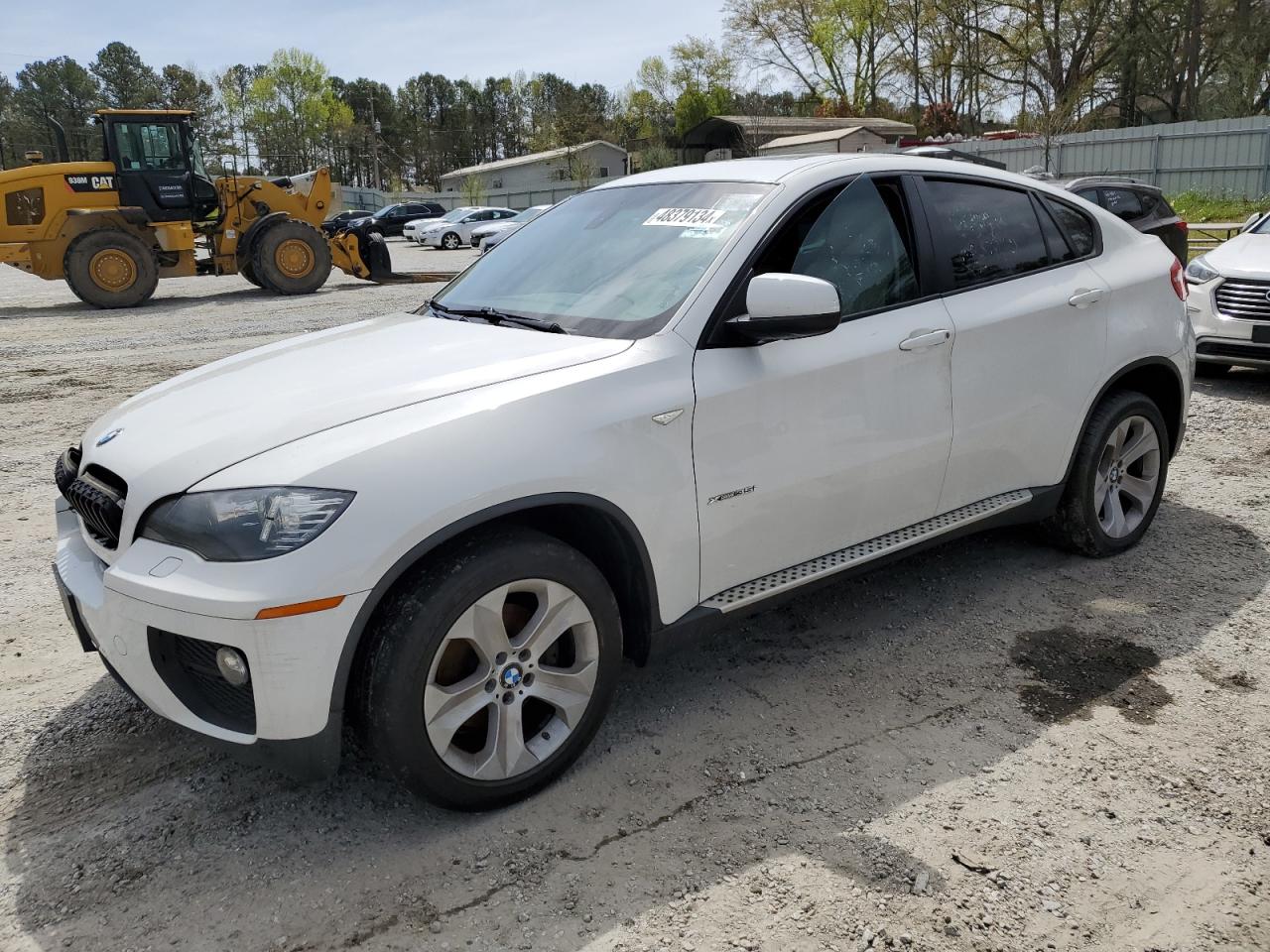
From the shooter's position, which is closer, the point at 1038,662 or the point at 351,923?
the point at 351,923

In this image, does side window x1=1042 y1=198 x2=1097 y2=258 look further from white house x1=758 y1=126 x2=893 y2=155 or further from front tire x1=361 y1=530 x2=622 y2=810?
white house x1=758 y1=126 x2=893 y2=155

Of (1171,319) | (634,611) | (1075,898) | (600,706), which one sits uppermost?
(1171,319)

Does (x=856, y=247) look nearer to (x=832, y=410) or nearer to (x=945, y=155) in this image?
(x=832, y=410)

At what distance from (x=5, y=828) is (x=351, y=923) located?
1.13 m

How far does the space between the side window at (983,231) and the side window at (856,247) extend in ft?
0.67

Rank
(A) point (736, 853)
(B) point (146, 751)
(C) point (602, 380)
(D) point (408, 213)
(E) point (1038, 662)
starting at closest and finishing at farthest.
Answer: (A) point (736, 853), (C) point (602, 380), (B) point (146, 751), (E) point (1038, 662), (D) point (408, 213)

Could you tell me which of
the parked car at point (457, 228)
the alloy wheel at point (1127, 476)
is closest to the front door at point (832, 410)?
the alloy wheel at point (1127, 476)

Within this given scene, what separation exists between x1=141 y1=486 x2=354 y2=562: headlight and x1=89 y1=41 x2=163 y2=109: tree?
291 ft

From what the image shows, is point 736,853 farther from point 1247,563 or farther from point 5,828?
point 1247,563

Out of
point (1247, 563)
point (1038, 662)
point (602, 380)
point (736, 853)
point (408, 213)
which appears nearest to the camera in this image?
point (736, 853)

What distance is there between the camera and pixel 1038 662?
371 centimetres

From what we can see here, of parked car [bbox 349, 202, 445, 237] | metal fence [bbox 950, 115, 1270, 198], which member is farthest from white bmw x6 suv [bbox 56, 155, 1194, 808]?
parked car [bbox 349, 202, 445, 237]

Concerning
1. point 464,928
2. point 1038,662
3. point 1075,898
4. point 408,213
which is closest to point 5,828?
point 464,928

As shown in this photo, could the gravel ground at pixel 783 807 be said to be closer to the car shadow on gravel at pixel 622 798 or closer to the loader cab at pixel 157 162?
the car shadow on gravel at pixel 622 798
